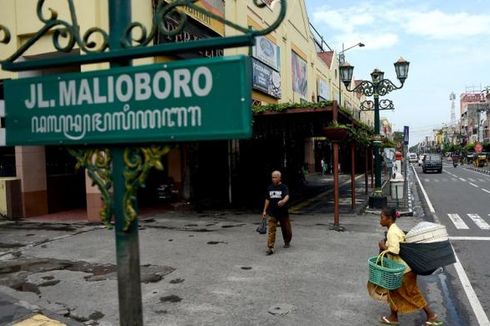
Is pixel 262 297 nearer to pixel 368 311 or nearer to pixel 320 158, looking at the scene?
pixel 368 311

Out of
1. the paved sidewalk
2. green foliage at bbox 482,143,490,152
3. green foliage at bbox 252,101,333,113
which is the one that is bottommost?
the paved sidewalk

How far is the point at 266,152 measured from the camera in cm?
2248

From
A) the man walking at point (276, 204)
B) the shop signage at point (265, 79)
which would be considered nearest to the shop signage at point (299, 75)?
the shop signage at point (265, 79)

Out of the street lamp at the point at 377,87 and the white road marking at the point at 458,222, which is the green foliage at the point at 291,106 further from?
the white road marking at the point at 458,222

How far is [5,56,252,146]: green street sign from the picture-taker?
240 cm

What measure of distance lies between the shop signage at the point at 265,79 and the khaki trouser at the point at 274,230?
1289 centimetres

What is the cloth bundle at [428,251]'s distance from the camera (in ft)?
18.1

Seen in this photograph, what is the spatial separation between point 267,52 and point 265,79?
1.64 metres

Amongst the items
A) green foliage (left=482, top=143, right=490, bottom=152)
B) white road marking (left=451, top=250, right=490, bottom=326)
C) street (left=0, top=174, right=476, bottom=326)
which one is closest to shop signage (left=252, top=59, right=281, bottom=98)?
street (left=0, top=174, right=476, bottom=326)

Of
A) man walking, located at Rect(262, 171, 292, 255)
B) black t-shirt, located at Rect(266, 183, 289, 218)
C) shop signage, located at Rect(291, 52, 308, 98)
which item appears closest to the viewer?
man walking, located at Rect(262, 171, 292, 255)

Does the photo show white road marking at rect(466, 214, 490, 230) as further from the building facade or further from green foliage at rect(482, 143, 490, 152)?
green foliage at rect(482, 143, 490, 152)

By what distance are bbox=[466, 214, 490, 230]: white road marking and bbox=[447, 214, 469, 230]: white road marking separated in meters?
0.38

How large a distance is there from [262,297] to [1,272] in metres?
5.12

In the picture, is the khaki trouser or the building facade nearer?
the khaki trouser
